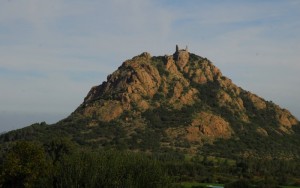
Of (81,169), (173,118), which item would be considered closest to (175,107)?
(173,118)

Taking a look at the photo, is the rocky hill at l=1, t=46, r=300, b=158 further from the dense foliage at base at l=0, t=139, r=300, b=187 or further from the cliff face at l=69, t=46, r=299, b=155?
the dense foliage at base at l=0, t=139, r=300, b=187

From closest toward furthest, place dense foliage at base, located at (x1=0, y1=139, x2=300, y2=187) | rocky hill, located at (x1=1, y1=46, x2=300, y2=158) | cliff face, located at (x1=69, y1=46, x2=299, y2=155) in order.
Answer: dense foliage at base, located at (x1=0, y1=139, x2=300, y2=187)
rocky hill, located at (x1=1, y1=46, x2=300, y2=158)
cliff face, located at (x1=69, y1=46, x2=299, y2=155)

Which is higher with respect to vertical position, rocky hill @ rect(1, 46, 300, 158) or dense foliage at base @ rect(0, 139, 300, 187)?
rocky hill @ rect(1, 46, 300, 158)

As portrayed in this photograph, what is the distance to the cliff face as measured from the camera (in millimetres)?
164875

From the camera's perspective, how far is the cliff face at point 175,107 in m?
165

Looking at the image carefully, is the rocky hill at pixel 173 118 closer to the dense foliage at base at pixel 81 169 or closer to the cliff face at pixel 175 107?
the cliff face at pixel 175 107

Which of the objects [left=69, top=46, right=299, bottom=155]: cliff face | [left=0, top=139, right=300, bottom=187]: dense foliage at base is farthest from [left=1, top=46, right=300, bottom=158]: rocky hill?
[left=0, top=139, right=300, bottom=187]: dense foliage at base

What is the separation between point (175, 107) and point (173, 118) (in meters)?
8.80

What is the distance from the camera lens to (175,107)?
582ft

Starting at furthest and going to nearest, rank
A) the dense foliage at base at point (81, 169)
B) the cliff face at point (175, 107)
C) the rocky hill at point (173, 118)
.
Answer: the cliff face at point (175, 107) → the rocky hill at point (173, 118) → the dense foliage at base at point (81, 169)

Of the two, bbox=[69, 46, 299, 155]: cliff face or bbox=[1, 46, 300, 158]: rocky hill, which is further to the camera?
bbox=[69, 46, 299, 155]: cliff face

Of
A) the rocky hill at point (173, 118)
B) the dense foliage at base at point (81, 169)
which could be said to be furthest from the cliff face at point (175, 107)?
the dense foliage at base at point (81, 169)

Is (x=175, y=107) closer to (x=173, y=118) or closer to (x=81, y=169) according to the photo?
(x=173, y=118)

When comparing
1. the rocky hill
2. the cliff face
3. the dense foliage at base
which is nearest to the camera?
the dense foliage at base
